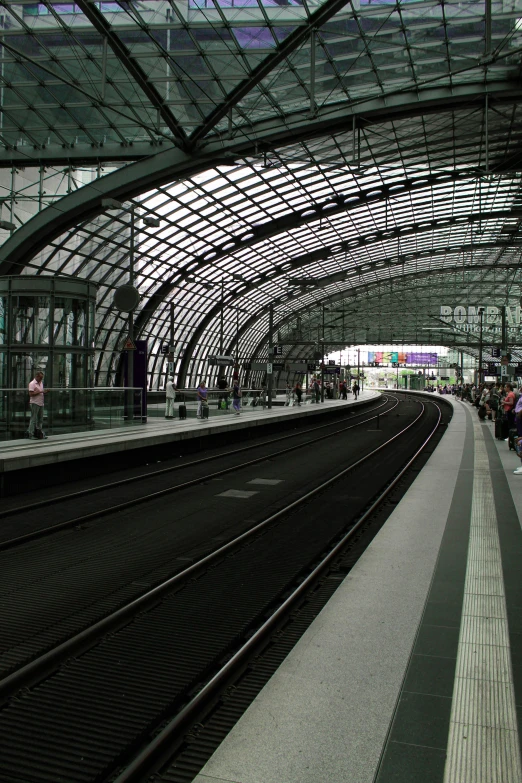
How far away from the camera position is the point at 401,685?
4.06m

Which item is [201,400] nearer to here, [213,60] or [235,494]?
[213,60]

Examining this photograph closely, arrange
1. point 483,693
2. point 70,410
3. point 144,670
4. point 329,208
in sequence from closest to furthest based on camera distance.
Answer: point 483,693 < point 144,670 < point 70,410 < point 329,208

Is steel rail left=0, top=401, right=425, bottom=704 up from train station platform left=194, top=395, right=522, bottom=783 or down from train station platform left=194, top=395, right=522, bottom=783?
down

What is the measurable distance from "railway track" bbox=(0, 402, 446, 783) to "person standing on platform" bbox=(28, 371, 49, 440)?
8.40m

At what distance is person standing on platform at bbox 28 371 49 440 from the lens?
14.7 metres

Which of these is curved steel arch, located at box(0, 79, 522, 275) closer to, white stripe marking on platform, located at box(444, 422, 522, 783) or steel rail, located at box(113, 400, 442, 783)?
steel rail, located at box(113, 400, 442, 783)

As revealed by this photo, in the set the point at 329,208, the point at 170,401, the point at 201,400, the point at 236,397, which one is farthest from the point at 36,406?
the point at 329,208

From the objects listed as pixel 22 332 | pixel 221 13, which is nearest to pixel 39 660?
pixel 22 332

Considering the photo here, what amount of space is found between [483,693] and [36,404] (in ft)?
42.6

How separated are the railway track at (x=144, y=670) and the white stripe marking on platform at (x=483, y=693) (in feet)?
4.90

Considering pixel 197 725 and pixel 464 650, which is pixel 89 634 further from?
pixel 464 650

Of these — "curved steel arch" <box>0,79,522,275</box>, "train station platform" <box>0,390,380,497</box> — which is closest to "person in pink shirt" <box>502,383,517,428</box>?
"train station platform" <box>0,390,380,497</box>

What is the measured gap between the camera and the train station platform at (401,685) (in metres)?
3.23

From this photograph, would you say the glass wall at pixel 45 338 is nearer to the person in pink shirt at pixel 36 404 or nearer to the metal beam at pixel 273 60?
the person in pink shirt at pixel 36 404
